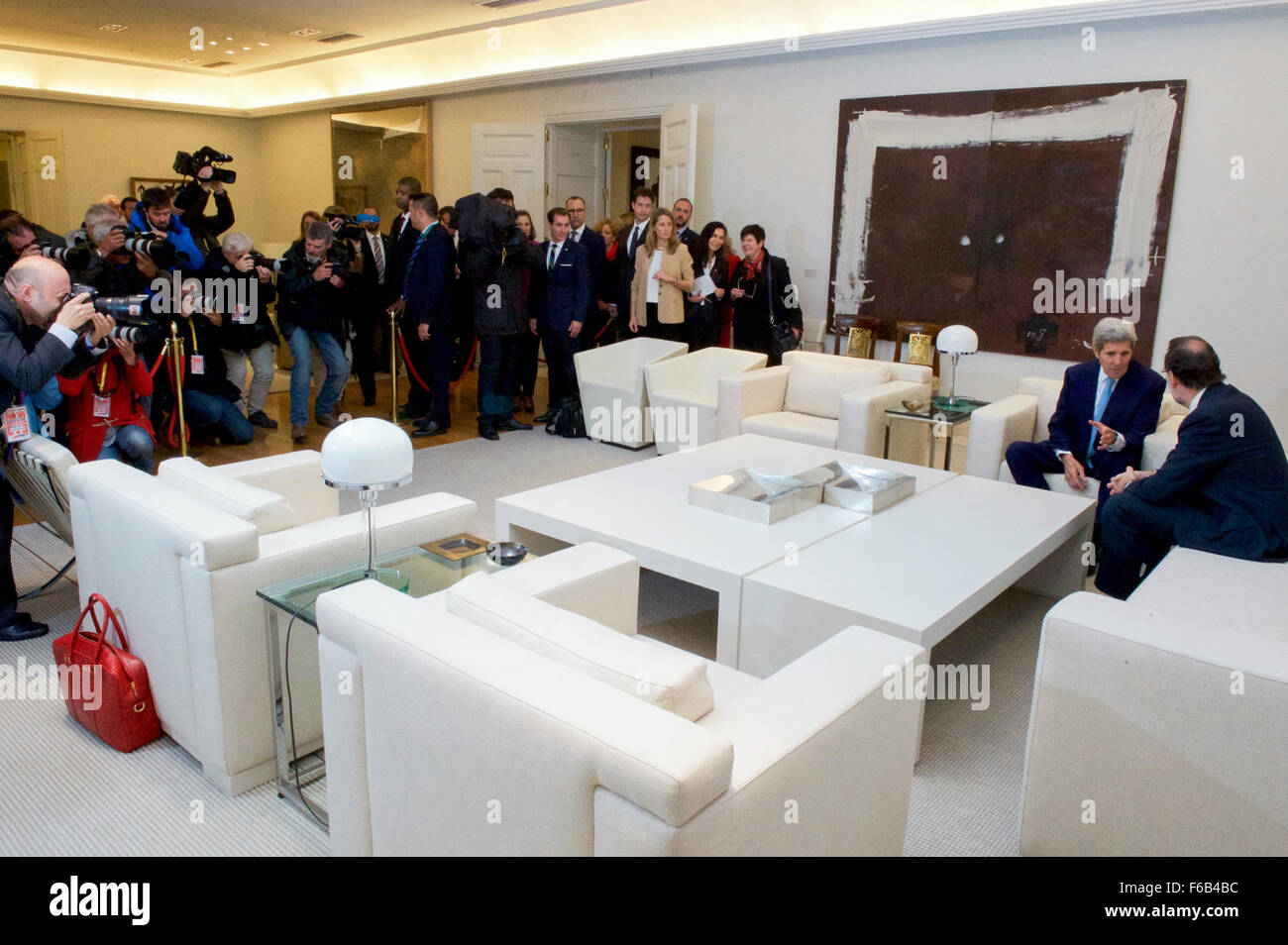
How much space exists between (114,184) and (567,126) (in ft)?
19.7

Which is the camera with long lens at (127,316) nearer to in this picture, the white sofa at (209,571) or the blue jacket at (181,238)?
the white sofa at (209,571)

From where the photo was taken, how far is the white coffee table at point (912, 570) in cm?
265

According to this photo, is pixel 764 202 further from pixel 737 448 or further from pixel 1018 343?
pixel 737 448

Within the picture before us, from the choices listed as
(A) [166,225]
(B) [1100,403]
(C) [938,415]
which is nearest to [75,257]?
(A) [166,225]

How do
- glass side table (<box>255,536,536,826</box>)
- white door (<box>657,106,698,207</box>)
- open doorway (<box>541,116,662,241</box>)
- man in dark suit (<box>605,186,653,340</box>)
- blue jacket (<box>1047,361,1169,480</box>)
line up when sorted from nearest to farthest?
glass side table (<box>255,536,536,826</box>), blue jacket (<box>1047,361,1169,480</box>), man in dark suit (<box>605,186,653,340</box>), white door (<box>657,106,698,207</box>), open doorway (<box>541,116,662,241</box>)

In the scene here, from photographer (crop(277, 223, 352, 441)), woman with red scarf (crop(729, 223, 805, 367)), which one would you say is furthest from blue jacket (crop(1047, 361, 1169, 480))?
photographer (crop(277, 223, 352, 441))

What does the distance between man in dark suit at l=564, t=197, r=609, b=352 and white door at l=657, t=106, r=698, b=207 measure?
Answer: 82cm

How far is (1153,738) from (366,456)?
1775 mm

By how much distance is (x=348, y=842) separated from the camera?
1966mm

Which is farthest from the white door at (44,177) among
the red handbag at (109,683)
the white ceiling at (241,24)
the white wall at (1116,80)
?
the red handbag at (109,683)

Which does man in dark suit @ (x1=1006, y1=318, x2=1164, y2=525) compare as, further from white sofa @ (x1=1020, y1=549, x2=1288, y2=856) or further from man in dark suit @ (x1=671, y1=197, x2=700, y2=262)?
man in dark suit @ (x1=671, y1=197, x2=700, y2=262)

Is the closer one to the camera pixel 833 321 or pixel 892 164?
pixel 892 164

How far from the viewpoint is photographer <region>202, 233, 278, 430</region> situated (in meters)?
5.79
